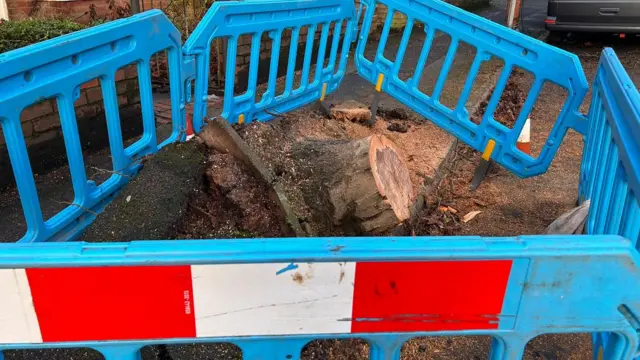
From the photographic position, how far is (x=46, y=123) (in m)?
3.90

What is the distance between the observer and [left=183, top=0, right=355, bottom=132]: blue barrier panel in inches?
138

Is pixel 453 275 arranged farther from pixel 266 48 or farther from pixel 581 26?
Answer: pixel 581 26

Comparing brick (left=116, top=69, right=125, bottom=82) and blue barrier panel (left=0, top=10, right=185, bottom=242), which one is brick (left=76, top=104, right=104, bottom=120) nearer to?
brick (left=116, top=69, right=125, bottom=82)

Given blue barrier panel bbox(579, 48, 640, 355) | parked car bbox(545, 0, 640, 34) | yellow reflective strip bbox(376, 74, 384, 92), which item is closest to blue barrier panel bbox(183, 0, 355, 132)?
yellow reflective strip bbox(376, 74, 384, 92)

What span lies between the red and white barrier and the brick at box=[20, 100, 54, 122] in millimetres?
2785

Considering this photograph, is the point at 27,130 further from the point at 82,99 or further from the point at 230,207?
the point at 230,207

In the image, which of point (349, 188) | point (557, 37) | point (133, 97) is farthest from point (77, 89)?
point (557, 37)

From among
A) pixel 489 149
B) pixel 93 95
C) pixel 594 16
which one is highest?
pixel 93 95

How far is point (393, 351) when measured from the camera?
1.53 metres

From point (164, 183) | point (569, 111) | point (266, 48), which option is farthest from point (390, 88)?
point (164, 183)

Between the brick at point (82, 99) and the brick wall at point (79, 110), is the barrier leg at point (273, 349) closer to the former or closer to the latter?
the brick wall at point (79, 110)

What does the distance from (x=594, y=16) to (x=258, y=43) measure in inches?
291

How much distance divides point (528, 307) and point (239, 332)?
0.77 metres

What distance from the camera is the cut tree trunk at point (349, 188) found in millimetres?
3197
